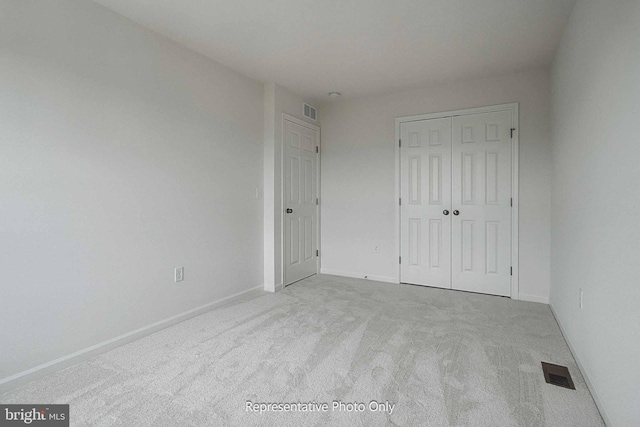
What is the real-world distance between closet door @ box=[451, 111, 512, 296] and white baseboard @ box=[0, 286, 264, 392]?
2809 mm

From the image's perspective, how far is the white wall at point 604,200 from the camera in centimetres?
130

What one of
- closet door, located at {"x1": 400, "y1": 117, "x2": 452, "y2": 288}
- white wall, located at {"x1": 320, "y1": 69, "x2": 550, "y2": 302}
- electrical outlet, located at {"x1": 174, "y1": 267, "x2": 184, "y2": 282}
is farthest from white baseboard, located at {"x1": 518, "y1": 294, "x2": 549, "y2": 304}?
electrical outlet, located at {"x1": 174, "y1": 267, "x2": 184, "y2": 282}

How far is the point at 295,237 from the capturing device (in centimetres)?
419

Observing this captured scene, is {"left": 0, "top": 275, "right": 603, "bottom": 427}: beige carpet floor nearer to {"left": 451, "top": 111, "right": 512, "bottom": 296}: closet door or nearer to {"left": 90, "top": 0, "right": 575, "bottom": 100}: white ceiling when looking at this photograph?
{"left": 451, "top": 111, "right": 512, "bottom": 296}: closet door

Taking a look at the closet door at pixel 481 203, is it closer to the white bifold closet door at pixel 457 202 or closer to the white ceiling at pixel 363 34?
the white bifold closet door at pixel 457 202

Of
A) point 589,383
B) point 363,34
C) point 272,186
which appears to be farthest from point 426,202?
point 589,383

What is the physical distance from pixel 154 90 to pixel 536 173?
371 centimetres

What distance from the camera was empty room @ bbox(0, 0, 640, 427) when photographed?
1.66m

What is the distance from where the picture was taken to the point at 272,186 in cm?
378

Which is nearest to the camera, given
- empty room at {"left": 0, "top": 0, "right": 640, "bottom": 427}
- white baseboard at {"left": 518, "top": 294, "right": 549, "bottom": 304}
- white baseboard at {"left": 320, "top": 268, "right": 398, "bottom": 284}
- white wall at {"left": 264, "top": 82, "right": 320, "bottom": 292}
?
empty room at {"left": 0, "top": 0, "right": 640, "bottom": 427}

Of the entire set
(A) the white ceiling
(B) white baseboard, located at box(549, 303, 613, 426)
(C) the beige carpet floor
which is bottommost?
(C) the beige carpet floor

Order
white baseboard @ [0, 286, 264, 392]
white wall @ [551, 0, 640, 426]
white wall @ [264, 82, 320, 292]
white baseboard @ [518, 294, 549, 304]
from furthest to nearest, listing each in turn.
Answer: white wall @ [264, 82, 320, 292], white baseboard @ [518, 294, 549, 304], white baseboard @ [0, 286, 264, 392], white wall @ [551, 0, 640, 426]

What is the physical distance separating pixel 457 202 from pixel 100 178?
3.47 metres

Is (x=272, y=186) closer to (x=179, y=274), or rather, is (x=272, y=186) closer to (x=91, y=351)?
(x=179, y=274)
